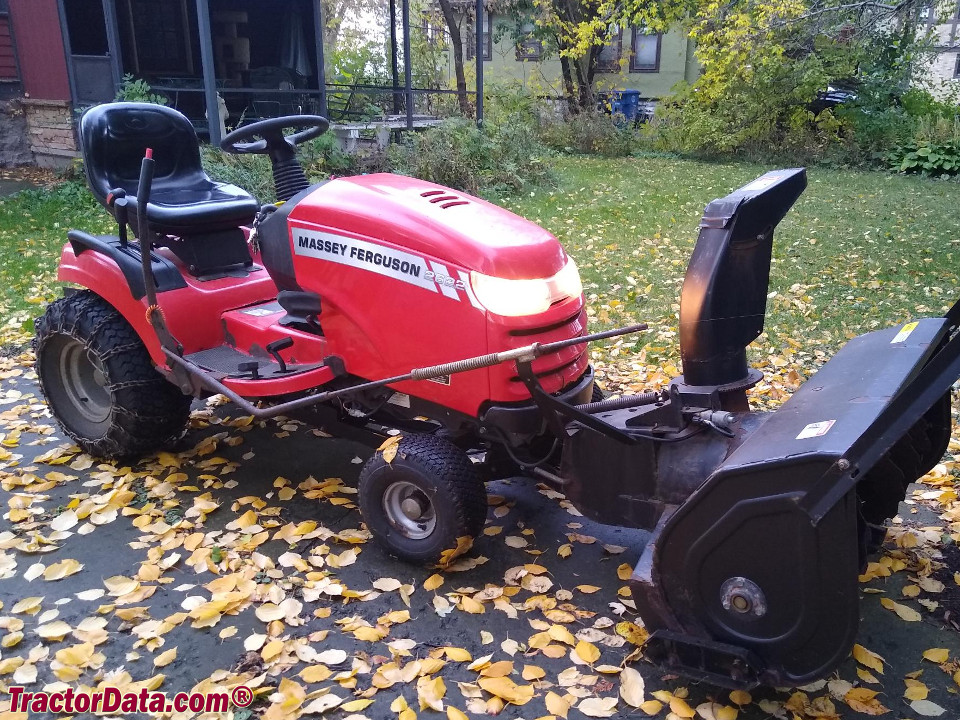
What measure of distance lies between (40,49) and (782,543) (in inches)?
590

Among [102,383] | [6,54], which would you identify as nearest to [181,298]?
[102,383]

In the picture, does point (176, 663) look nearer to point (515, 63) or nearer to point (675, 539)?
point (675, 539)

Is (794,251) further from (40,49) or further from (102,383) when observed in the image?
(40,49)

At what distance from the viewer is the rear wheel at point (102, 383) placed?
3600mm

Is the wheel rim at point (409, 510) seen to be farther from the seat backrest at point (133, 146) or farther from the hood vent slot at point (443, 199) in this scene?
the seat backrest at point (133, 146)

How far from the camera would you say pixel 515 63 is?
2606cm

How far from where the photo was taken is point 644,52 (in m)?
24.8

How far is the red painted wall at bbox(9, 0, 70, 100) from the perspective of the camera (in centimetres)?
1296

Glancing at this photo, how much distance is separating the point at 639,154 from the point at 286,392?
15621 millimetres

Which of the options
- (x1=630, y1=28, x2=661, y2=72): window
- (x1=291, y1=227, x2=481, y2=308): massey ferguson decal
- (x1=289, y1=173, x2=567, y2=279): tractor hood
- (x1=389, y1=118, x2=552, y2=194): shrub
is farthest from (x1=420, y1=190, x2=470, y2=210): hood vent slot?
(x1=630, y1=28, x2=661, y2=72): window

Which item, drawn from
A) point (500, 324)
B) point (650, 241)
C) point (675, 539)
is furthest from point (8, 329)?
point (650, 241)

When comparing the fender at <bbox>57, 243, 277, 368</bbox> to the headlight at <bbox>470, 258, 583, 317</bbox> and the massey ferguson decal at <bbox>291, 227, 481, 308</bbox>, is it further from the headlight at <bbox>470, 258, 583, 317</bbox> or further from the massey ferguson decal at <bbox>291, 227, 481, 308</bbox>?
the headlight at <bbox>470, 258, 583, 317</bbox>

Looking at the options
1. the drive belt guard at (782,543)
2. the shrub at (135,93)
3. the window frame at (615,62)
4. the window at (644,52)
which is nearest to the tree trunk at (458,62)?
the shrub at (135,93)

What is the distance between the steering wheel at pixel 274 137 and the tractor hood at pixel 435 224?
0.54m
